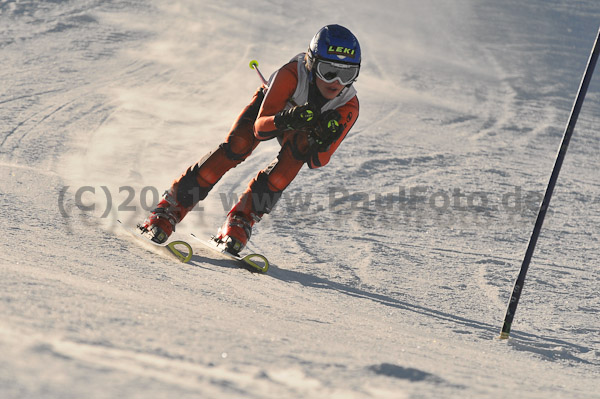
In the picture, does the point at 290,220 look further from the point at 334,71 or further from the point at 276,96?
the point at 334,71

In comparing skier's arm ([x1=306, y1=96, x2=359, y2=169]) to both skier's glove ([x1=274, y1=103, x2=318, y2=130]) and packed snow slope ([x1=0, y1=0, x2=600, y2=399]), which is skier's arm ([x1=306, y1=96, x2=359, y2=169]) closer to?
skier's glove ([x1=274, y1=103, x2=318, y2=130])

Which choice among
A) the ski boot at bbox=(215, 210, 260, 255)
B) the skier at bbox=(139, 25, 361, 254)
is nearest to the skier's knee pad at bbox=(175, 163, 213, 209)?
the skier at bbox=(139, 25, 361, 254)

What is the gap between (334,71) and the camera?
4344mm

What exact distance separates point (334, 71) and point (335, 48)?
0.15 metres

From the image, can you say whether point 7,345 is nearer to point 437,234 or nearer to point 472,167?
point 437,234

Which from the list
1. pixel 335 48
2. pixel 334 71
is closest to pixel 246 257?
pixel 334 71

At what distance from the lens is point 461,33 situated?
15.4m

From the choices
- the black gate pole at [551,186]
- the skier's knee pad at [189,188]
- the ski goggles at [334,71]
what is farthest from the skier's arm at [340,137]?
the black gate pole at [551,186]

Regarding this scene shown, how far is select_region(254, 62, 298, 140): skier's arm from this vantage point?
4.35 meters

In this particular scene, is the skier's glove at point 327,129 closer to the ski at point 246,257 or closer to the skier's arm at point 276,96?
the skier's arm at point 276,96

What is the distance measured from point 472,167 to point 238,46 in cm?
612

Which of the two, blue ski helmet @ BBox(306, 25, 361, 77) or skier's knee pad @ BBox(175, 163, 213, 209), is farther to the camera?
skier's knee pad @ BBox(175, 163, 213, 209)

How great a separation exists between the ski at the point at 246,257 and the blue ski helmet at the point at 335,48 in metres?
1.39

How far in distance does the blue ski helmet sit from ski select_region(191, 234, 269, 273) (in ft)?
4.56
